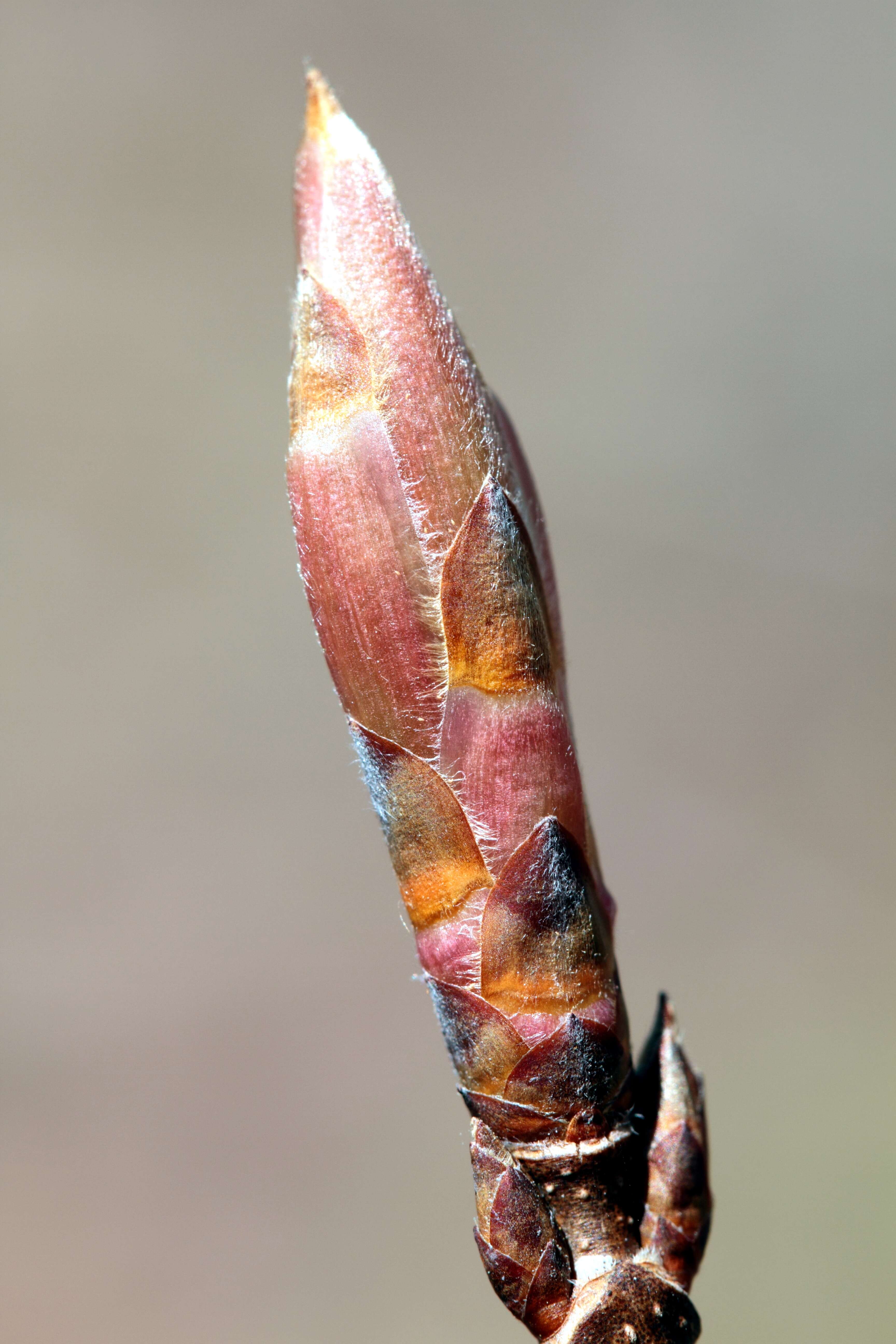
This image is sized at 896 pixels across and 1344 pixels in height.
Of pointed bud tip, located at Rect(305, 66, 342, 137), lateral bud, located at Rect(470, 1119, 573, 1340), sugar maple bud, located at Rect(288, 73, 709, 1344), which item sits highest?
pointed bud tip, located at Rect(305, 66, 342, 137)

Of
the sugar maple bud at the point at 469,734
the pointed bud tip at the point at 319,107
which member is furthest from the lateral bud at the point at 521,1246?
the pointed bud tip at the point at 319,107

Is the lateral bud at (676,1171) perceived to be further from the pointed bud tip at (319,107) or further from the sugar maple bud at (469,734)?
the pointed bud tip at (319,107)

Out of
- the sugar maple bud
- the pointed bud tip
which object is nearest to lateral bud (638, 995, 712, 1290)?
the sugar maple bud

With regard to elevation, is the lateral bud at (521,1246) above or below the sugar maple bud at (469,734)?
below

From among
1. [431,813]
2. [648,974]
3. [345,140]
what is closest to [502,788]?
[431,813]

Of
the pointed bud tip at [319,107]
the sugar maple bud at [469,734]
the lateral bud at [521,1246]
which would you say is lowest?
the lateral bud at [521,1246]

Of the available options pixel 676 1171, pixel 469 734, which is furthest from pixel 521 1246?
pixel 469 734

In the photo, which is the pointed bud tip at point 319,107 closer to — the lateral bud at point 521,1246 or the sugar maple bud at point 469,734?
the sugar maple bud at point 469,734

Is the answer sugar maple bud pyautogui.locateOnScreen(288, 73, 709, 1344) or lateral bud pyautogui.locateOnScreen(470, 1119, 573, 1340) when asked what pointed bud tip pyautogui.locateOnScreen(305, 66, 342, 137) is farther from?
lateral bud pyautogui.locateOnScreen(470, 1119, 573, 1340)
